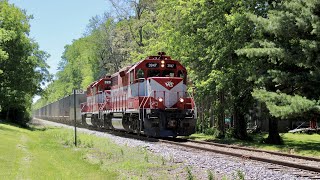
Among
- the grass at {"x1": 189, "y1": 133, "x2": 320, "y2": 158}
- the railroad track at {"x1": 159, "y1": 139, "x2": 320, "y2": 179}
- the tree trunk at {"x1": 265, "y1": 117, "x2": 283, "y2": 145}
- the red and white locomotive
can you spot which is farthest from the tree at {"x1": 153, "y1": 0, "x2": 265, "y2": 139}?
the railroad track at {"x1": 159, "y1": 139, "x2": 320, "y2": 179}

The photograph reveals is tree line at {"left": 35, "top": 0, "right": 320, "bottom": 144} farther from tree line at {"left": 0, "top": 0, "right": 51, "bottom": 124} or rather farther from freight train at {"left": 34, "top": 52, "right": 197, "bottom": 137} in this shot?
tree line at {"left": 0, "top": 0, "right": 51, "bottom": 124}

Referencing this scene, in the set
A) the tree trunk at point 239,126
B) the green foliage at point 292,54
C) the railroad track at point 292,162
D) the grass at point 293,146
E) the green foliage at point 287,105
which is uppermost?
the green foliage at point 292,54

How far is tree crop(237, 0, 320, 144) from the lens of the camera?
15.1 meters

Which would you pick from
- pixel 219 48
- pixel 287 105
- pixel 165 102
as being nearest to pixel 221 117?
pixel 219 48

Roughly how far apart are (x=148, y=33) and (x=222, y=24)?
27398 millimetres

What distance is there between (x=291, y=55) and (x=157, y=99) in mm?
7828

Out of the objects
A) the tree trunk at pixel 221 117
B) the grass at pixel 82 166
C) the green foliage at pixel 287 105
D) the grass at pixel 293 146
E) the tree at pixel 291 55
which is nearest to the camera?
the grass at pixel 82 166

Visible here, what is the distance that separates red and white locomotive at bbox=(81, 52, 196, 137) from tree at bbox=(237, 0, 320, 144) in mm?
4660

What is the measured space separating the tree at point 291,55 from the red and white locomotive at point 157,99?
466 centimetres

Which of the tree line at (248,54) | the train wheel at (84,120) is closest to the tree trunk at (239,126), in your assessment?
the tree line at (248,54)

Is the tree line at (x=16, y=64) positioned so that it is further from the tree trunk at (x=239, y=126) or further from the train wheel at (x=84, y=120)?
the tree trunk at (x=239, y=126)

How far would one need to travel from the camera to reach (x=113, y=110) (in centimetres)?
2789

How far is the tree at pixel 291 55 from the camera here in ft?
49.6

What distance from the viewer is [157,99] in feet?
70.9
